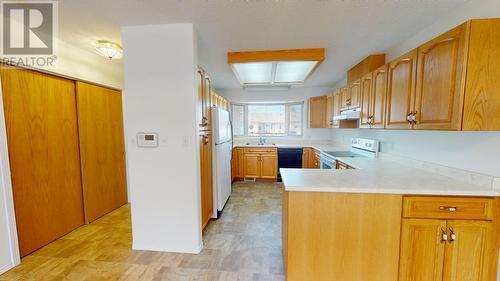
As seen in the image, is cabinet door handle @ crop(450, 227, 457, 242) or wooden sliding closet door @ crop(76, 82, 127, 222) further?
wooden sliding closet door @ crop(76, 82, 127, 222)

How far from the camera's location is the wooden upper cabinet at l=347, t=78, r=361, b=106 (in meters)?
2.82

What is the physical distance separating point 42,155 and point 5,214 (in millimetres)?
643

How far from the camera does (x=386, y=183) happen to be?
1622 millimetres

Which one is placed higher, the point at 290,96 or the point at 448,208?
the point at 290,96

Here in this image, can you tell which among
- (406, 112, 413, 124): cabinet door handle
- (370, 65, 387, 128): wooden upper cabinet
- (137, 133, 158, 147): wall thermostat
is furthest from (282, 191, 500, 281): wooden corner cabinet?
(137, 133, 158, 147): wall thermostat

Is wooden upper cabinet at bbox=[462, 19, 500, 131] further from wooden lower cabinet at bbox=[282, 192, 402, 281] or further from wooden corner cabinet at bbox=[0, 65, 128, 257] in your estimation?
wooden corner cabinet at bbox=[0, 65, 128, 257]

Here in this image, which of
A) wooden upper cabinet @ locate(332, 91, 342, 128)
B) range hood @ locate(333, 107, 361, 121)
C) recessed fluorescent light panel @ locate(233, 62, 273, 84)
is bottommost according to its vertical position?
range hood @ locate(333, 107, 361, 121)

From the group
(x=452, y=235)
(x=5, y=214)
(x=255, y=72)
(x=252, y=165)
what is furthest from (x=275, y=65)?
(x=5, y=214)

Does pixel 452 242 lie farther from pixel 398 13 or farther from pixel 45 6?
pixel 45 6

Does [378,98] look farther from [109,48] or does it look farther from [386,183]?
[109,48]

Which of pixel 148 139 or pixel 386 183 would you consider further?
pixel 148 139

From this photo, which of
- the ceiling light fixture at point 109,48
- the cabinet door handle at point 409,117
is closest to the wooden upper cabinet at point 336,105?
the cabinet door handle at point 409,117

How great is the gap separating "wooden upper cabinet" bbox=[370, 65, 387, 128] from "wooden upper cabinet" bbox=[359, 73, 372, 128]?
0.07 metres

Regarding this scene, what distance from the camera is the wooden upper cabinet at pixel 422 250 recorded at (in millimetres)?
1501
